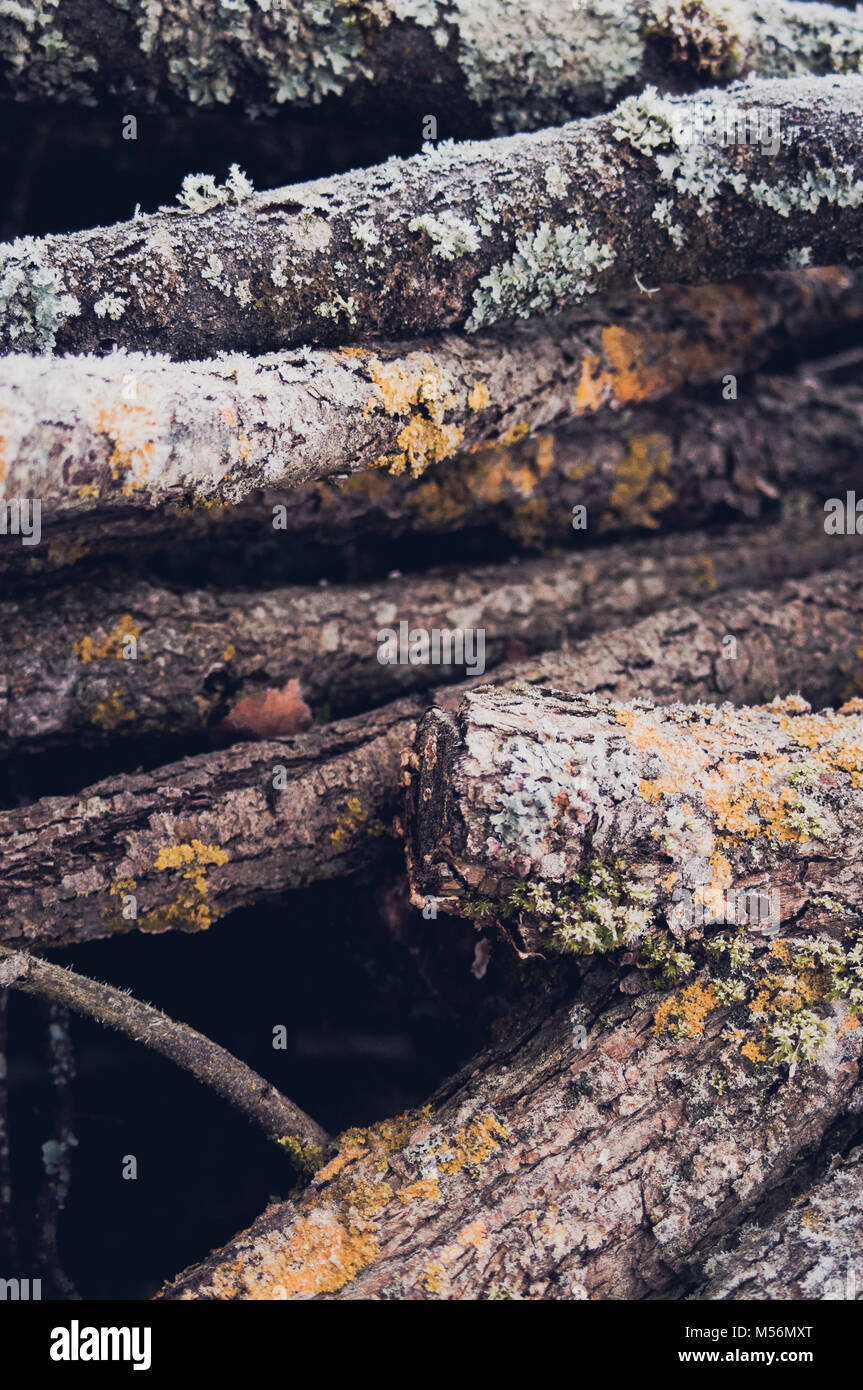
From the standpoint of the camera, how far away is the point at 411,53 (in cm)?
301

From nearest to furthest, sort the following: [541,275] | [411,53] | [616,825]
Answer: [616,825], [541,275], [411,53]

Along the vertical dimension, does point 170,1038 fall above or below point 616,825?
below

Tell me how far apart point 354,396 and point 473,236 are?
0.60 m

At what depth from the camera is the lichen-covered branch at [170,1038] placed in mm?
2346

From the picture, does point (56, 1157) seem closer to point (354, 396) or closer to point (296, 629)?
point (296, 629)

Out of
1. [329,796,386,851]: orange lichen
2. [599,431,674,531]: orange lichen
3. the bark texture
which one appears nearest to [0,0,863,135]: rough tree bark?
[599,431,674,531]: orange lichen

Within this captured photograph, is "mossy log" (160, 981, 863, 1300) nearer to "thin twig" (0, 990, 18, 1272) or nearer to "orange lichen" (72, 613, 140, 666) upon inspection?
"thin twig" (0, 990, 18, 1272)

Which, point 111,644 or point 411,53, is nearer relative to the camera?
point 111,644

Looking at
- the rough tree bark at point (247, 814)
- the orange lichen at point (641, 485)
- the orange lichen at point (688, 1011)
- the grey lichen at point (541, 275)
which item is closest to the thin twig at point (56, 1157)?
the rough tree bark at point (247, 814)

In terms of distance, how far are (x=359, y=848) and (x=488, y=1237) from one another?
1.08 metres

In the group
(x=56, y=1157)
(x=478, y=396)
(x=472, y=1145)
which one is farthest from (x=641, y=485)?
(x=56, y=1157)

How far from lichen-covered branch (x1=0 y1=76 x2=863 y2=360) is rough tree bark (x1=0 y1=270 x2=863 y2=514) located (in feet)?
0.51
